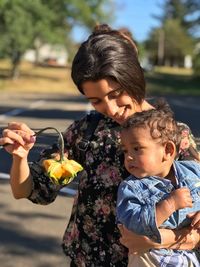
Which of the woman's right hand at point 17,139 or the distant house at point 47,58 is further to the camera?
the distant house at point 47,58

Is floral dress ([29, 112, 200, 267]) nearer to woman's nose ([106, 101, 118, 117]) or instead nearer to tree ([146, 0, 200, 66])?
woman's nose ([106, 101, 118, 117])

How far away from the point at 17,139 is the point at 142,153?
0.47 metres

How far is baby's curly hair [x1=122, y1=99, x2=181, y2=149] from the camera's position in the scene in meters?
2.08

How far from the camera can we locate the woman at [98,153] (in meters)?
2.18

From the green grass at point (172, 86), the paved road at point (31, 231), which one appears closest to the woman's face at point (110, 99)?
the paved road at point (31, 231)

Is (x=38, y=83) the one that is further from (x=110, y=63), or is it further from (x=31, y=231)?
(x=110, y=63)

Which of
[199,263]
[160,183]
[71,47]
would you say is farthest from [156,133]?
[71,47]

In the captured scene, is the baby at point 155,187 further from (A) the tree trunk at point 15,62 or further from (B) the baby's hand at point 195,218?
(A) the tree trunk at point 15,62

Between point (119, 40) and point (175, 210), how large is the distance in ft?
2.28

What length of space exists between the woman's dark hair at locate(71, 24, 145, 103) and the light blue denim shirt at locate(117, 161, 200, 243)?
34 cm

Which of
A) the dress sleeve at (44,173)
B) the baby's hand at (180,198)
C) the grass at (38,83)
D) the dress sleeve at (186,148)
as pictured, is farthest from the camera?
the grass at (38,83)

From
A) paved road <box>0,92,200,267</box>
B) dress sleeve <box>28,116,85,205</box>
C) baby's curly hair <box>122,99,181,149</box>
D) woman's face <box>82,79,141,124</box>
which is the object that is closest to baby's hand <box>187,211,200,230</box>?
baby's curly hair <box>122,99,181,149</box>

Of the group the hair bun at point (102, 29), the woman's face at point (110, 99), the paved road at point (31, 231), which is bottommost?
the paved road at point (31, 231)

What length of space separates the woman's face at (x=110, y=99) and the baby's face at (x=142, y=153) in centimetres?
14
